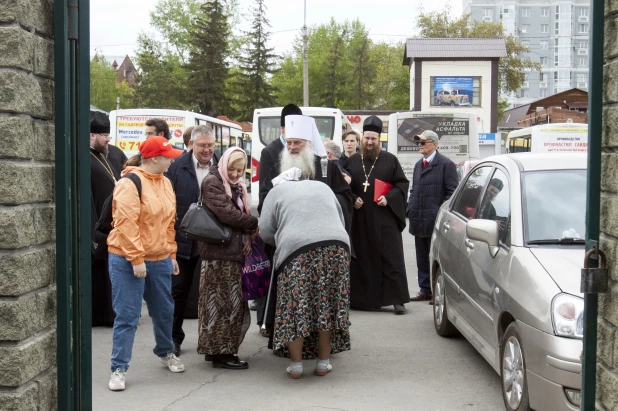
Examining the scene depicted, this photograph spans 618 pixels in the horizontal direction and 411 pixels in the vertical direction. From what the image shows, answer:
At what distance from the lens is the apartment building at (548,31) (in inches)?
6073

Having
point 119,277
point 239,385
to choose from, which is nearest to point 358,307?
point 239,385

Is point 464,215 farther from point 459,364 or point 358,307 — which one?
point 358,307

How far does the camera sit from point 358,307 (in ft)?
29.7

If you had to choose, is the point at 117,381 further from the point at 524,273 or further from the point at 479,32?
the point at 479,32

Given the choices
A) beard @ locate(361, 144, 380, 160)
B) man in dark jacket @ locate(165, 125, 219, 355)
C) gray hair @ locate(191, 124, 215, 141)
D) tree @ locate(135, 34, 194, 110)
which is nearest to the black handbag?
man in dark jacket @ locate(165, 125, 219, 355)

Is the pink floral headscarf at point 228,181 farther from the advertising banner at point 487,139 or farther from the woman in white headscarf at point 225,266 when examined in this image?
the advertising banner at point 487,139

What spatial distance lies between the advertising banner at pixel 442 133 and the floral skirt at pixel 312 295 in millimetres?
18929

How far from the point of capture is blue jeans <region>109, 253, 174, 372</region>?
19.2ft

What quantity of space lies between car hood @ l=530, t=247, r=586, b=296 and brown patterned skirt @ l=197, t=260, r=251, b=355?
2.32 metres

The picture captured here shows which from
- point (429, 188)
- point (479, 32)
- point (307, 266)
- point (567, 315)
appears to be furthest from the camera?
point (479, 32)

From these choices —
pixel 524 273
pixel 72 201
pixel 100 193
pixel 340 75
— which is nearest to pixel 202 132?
pixel 100 193

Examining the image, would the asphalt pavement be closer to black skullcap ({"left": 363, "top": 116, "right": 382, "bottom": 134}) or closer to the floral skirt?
the floral skirt

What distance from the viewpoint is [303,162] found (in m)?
6.46

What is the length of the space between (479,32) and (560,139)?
34.7m
